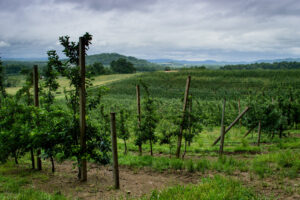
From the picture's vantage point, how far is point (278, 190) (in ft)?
18.4

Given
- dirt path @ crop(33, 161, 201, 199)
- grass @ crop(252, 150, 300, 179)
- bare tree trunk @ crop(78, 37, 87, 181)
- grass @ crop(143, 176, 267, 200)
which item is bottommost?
dirt path @ crop(33, 161, 201, 199)

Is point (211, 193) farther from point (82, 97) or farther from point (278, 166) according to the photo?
point (82, 97)

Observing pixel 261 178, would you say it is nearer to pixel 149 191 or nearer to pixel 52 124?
pixel 149 191

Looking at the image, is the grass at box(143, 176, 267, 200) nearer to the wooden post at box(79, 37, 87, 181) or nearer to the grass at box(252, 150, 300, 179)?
the grass at box(252, 150, 300, 179)

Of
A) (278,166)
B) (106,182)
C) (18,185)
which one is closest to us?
(18,185)

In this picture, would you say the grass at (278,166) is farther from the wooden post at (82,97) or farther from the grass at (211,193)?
the wooden post at (82,97)

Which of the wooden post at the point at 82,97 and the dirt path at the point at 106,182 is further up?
the wooden post at the point at 82,97

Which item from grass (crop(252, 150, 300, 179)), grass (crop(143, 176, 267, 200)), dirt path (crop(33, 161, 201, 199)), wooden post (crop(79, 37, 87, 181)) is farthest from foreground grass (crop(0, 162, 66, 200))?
grass (crop(252, 150, 300, 179))

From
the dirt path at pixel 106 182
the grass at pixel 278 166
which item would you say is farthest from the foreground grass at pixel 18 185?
the grass at pixel 278 166

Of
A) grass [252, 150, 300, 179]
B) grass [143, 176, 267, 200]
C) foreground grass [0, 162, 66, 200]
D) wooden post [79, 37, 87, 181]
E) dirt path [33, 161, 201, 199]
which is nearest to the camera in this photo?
grass [143, 176, 267, 200]

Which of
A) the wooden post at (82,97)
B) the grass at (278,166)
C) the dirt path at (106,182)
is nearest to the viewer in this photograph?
the dirt path at (106,182)

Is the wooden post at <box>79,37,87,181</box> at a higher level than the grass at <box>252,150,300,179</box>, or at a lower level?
higher

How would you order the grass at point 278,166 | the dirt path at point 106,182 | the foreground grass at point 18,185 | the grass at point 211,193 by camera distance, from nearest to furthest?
the grass at point 211,193 < the foreground grass at point 18,185 < the dirt path at point 106,182 < the grass at point 278,166

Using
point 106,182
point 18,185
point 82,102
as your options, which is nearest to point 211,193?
point 106,182
